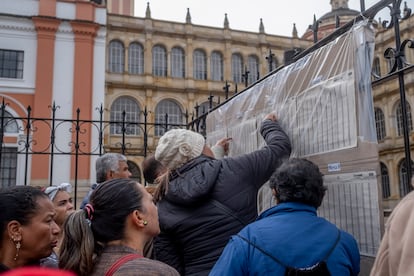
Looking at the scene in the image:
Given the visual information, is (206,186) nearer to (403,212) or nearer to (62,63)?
(403,212)

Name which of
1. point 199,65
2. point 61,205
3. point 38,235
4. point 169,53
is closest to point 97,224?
→ point 38,235

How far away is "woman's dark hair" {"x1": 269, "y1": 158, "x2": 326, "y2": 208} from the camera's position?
188 cm

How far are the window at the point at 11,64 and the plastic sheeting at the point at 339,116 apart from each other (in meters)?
16.9

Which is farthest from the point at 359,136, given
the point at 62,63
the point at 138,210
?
the point at 62,63

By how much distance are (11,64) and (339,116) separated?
17.9 metres

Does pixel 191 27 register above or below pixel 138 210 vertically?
above

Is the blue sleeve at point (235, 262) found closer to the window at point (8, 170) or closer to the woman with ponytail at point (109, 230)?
the woman with ponytail at point (109, 230)

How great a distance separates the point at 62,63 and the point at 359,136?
17.4 m

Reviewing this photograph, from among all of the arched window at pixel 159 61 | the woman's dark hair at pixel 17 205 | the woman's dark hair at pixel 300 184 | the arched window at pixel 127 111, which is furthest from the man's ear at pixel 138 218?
the arched window at pixel 159 61

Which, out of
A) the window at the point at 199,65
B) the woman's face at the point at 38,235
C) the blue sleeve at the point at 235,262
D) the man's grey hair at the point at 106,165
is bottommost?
the blue sleeve at the point at 235,262

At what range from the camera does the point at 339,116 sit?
2.36 metres

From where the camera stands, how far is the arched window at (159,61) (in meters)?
26.0

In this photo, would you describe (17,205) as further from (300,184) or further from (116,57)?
(116,57)

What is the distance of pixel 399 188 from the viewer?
2114 centimetres
